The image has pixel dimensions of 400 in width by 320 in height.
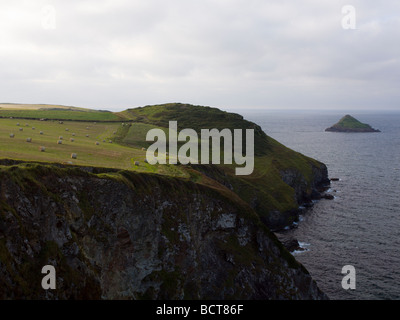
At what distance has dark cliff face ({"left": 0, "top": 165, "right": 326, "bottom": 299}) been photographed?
29.6 meters

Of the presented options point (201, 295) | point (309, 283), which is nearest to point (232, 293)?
point (201, 295)

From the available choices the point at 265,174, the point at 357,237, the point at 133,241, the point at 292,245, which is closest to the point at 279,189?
the point at 265,174

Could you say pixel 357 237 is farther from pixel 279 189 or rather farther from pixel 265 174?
Result: pixel 265 174

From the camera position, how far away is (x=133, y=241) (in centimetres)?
4244

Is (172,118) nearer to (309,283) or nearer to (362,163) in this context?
(362,163)

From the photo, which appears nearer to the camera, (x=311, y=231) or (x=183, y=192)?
(x=183, y=192)

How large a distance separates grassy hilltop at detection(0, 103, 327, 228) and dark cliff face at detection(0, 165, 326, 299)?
7467 millimetres

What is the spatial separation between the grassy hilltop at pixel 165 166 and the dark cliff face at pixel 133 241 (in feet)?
24.5

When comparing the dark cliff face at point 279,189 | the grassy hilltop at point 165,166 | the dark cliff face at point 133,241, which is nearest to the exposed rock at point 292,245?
the dark cliff face at point 279,189

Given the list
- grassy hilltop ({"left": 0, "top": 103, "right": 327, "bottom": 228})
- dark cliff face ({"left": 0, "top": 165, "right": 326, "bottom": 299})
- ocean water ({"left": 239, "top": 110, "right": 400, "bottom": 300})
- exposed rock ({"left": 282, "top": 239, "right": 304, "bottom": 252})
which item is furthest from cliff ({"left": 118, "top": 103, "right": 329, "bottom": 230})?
exposed rock ({"left": 282, "top": 239, "right": 304, "bottom": 252})

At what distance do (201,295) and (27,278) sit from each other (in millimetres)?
27721
